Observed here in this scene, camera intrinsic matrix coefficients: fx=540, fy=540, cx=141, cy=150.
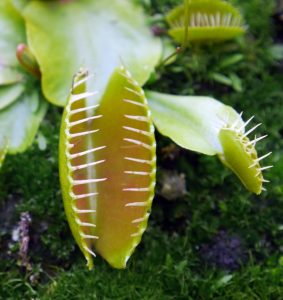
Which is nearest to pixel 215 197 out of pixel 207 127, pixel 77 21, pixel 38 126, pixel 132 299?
pixel 207 127

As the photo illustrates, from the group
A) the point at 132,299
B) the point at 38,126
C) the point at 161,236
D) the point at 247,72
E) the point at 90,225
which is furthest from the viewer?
the point at 247,72

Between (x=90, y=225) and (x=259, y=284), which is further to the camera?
(x=259, y=284)

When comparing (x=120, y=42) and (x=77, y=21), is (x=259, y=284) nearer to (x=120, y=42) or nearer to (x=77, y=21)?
(x=120, y=42)

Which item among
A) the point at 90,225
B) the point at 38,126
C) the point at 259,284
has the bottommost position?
the point at 259,284

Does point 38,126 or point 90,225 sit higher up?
point 90,225

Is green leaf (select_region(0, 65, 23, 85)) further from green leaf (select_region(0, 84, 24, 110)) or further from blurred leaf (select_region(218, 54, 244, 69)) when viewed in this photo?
blurred leaf (select_region(218, 54, 244, 69))

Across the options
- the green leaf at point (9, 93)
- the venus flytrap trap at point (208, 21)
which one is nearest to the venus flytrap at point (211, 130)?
the venus flytrap trap at point (208, 21)

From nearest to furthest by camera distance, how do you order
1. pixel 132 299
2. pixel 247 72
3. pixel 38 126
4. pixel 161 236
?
1. pixel 132 299
2. pixel 161 236
3. pixel 38 126
4. pixel 247 72
